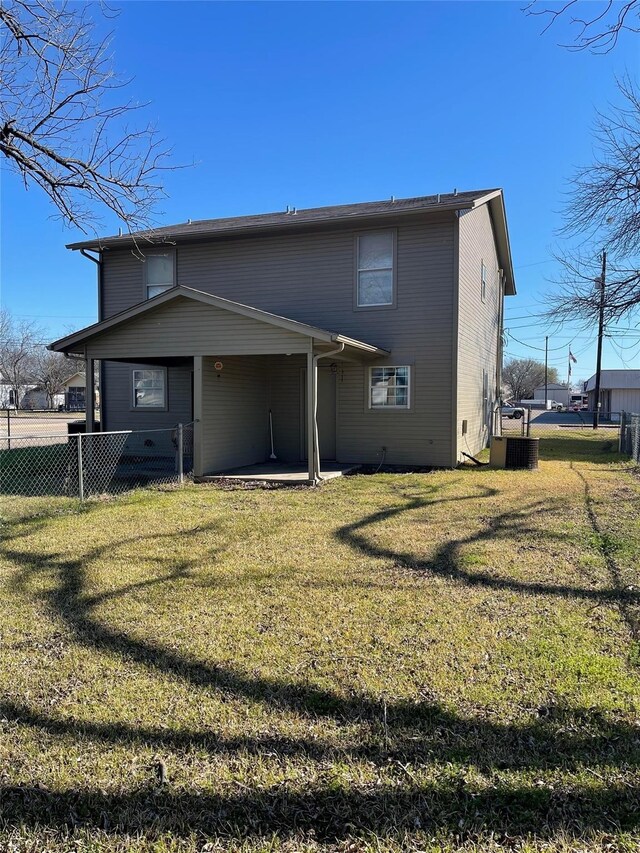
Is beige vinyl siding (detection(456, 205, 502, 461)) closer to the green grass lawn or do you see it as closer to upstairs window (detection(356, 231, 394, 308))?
upstairs window (detection(356, 231, 394, 308))

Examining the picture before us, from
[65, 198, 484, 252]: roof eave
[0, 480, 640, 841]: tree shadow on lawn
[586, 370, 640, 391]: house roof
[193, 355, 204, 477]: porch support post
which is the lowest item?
[0, 480, 640, 841]: tree shadow on lawn

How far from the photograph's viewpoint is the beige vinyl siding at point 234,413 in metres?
10.6

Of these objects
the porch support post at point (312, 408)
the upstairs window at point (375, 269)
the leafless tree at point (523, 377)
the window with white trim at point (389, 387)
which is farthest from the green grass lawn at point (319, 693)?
the leafless tree at point (523, 377)

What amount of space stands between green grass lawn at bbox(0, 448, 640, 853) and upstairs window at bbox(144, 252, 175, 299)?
895 centimetres

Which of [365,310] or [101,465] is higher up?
[365,310]

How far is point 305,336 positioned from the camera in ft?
30.7

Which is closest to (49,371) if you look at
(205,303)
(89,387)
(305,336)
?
(89,387)

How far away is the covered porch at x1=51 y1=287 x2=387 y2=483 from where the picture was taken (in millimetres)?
9633

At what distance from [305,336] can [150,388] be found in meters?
6.09

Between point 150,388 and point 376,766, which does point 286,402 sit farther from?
point 376,766

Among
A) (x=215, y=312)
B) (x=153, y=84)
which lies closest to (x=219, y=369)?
(x=215, y=312)

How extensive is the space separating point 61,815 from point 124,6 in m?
6.79

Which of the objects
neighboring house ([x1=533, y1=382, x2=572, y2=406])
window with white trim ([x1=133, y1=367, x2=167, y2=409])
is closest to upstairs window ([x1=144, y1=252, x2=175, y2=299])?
window with white trim ([x1=133, y1=367, x2=167, y2=409])

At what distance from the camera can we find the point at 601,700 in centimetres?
294
